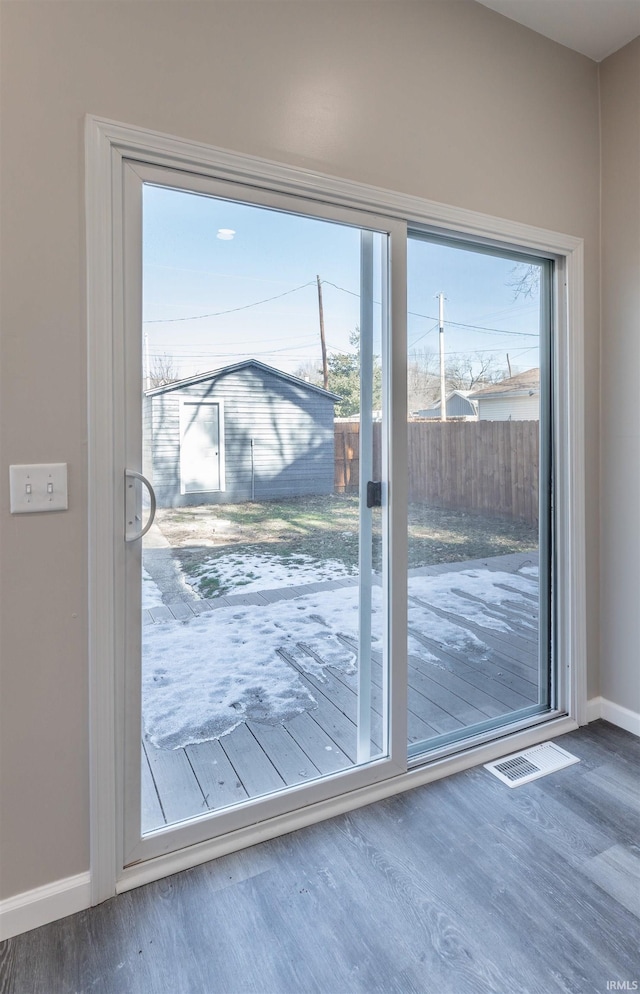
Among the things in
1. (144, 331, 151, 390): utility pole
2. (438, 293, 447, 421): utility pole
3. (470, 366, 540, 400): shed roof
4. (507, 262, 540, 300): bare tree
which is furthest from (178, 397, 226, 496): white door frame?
(507, 262, 540, 300): bare tree

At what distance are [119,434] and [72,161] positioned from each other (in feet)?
2.32

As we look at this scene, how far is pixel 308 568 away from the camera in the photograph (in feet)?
6.19

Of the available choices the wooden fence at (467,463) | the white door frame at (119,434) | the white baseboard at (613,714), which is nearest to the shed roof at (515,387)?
the wooden fence at (467,463)

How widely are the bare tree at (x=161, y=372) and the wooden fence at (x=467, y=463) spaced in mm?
578

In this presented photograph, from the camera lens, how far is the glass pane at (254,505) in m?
1.65

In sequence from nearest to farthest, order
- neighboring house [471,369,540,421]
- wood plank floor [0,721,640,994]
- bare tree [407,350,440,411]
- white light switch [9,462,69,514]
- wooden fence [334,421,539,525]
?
wood plank floor [0,721,640,994] < white light switch [9,462,69,514] < wooden fence [334,421,539,525] < bare tree [407,350,440,411] < neighboring house [471,369,540,421]

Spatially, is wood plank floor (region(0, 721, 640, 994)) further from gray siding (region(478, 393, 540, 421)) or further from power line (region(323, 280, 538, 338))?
power line (region(323, 280, 538, 338))

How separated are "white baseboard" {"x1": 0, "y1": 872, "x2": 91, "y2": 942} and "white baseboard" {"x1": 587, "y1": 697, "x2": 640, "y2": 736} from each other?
6.92ft

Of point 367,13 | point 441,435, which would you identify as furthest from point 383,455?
point 367,13

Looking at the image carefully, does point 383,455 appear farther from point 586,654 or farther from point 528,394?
point 586,654

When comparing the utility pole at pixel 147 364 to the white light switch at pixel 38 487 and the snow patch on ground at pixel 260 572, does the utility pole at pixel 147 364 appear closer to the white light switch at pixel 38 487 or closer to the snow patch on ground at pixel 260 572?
the white light switch at pixel 38 487

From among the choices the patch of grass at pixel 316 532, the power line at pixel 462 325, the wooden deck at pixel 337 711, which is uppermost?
the power line at pixel 462 325

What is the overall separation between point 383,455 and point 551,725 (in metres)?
1.43

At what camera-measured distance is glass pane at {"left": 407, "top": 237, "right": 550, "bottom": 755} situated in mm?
2092
